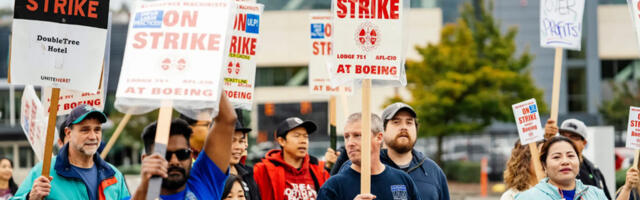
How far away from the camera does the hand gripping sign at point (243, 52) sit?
24.8ft

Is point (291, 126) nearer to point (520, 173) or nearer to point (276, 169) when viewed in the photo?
point (276, 169)

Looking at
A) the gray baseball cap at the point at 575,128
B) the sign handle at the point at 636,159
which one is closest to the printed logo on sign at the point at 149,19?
the sign handle at the point at 636,159

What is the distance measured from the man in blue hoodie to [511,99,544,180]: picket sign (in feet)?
2.87

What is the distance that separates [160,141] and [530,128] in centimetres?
418

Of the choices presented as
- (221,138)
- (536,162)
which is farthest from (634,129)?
(221,138)

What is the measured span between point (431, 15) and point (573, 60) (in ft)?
24.2

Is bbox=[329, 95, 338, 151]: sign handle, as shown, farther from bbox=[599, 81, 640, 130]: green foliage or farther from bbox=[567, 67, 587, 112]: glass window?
bbox=[567, 67, 587, 112]: glass window

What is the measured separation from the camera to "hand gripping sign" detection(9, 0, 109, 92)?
6.08 m

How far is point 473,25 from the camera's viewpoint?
34.2m

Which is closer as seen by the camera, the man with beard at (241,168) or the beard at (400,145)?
the beard at (400,145)

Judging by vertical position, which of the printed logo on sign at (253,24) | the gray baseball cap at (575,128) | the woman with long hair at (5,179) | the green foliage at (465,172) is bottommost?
the green foliage at (465,172)

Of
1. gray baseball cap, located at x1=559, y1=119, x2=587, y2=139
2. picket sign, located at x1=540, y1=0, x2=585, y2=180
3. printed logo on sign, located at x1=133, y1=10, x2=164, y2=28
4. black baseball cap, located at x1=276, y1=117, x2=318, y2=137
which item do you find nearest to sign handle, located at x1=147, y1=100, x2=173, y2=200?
printed logo on sign, located at x1=133, y1=10, x2=164, y2=28

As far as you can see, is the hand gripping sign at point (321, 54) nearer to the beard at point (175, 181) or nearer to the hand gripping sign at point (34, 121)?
the hand gripping sign at point (34, 121)

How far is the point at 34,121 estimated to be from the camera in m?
7.78
